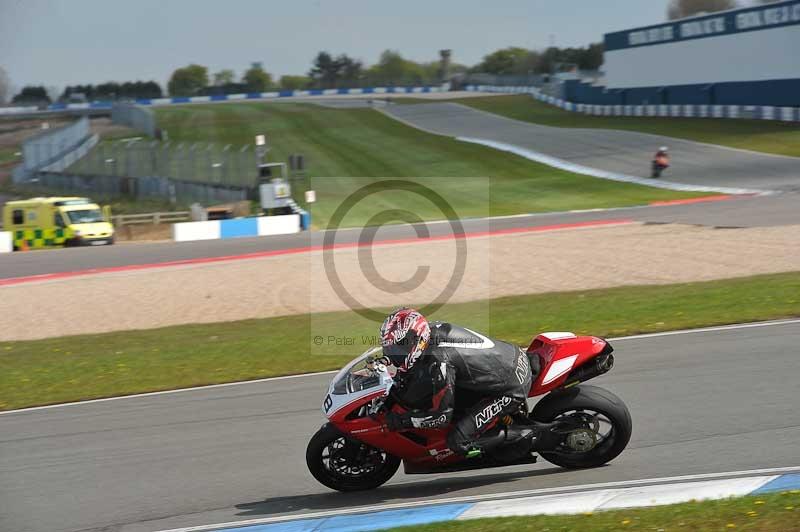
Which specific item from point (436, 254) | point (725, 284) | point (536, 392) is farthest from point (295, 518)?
point (436, 254)

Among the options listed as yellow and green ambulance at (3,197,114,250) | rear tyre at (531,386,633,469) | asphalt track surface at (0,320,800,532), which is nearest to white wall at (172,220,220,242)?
yellow and green ambulance at (3,197,114,250)

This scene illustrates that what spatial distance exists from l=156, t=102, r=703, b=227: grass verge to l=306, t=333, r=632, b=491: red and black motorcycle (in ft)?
91.9

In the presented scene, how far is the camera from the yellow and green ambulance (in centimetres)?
3192

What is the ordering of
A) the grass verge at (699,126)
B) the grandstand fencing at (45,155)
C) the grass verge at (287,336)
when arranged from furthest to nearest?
the grandstand fencing at (45,155) < the grass verge at (699,126) < the grass verge at (287,336)

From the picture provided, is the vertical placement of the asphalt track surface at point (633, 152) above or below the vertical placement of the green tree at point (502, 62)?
below

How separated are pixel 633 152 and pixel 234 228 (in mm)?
23489

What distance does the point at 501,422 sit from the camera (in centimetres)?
736

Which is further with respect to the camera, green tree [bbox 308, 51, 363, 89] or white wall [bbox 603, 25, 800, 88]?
green tree [bbox 308, 51, 363, 89]

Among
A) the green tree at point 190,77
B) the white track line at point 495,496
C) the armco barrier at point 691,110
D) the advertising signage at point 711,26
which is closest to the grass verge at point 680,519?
the white track line at point 495,496

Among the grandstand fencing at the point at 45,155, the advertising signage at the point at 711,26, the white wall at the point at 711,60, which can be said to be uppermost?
the advertising signage at the point at 711,26

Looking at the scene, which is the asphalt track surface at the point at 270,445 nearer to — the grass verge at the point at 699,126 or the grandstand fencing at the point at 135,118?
the grass verge at the point at 699,126

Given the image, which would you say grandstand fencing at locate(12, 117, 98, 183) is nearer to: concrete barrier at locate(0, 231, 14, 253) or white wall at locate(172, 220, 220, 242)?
concrete barrier at locate(0, 231, 14, 253)

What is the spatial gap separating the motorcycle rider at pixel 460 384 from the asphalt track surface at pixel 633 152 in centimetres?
2976

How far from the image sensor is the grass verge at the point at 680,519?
18.2 ft
